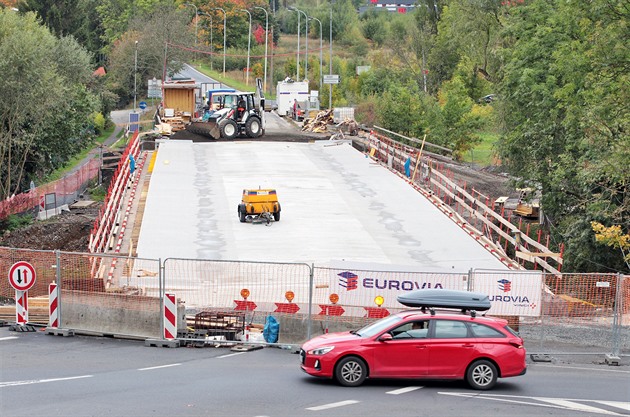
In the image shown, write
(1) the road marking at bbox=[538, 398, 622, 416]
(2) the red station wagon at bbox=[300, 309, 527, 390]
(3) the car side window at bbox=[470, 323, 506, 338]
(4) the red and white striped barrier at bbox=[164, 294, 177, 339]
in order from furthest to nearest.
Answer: (4) the red and white striped barrier at bbox=[164, 294, 177, 339] → (3) the car side window at bbox=[470, 323, 506, 338] → (2) the red station wagon at bbox=[300, 309, 527, 390] → (1) the road marking at bbox=[538, 398, 622, 416]

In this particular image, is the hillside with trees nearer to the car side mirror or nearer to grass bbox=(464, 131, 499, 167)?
grass bbox=(464, 131, 499, 167)

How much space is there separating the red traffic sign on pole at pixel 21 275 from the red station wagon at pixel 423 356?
25.0ft

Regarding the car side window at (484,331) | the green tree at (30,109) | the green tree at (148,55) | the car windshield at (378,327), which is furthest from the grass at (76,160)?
the car side window at (484,331)

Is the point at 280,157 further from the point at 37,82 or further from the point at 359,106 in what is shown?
the point at 359,106

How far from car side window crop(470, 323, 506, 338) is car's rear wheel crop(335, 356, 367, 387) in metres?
1.87

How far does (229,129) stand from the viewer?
5578 cm

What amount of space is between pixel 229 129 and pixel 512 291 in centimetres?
3690

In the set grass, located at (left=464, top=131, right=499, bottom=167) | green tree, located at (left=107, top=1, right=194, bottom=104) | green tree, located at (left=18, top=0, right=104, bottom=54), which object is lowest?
grass, located at (left=464, top=131, right=499, bottom=167)

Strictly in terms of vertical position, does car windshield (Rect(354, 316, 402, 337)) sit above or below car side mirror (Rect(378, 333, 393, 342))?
above

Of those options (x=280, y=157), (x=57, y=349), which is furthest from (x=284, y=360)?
(x=280, y=157)

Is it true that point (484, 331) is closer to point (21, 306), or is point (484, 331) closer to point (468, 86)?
point (21, 306)

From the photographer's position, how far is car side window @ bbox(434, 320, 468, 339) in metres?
16.0

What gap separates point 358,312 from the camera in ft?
67.5

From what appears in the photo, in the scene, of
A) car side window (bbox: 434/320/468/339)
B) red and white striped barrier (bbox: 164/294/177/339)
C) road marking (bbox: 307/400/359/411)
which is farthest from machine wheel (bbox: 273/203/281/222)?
road marking (bbox: 307/400/359/411)
